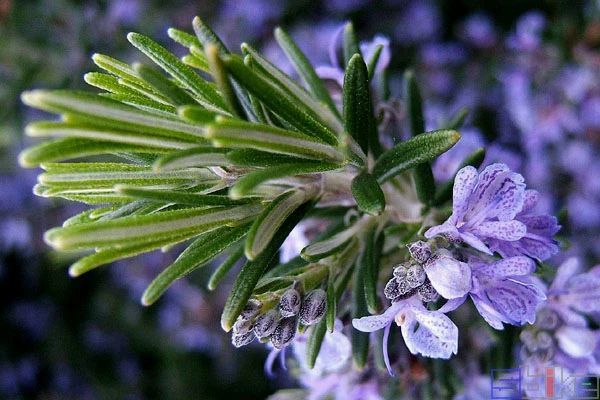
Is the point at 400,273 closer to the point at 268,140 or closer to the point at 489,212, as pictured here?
the point at 489,212

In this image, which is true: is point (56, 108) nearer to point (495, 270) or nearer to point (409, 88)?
point (495, 270)

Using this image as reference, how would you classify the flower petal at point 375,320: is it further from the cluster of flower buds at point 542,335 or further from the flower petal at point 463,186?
the cluster of flower buds at point 542,335

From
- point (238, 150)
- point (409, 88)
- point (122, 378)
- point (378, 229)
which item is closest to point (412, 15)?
point (409, 88)

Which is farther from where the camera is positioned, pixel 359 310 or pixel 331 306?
pixel 359 310

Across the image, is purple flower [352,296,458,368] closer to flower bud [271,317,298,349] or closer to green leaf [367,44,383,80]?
flower bud [271,317,298,349]

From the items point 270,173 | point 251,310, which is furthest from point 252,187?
point 251,310

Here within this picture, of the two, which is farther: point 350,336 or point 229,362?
point 229,362
